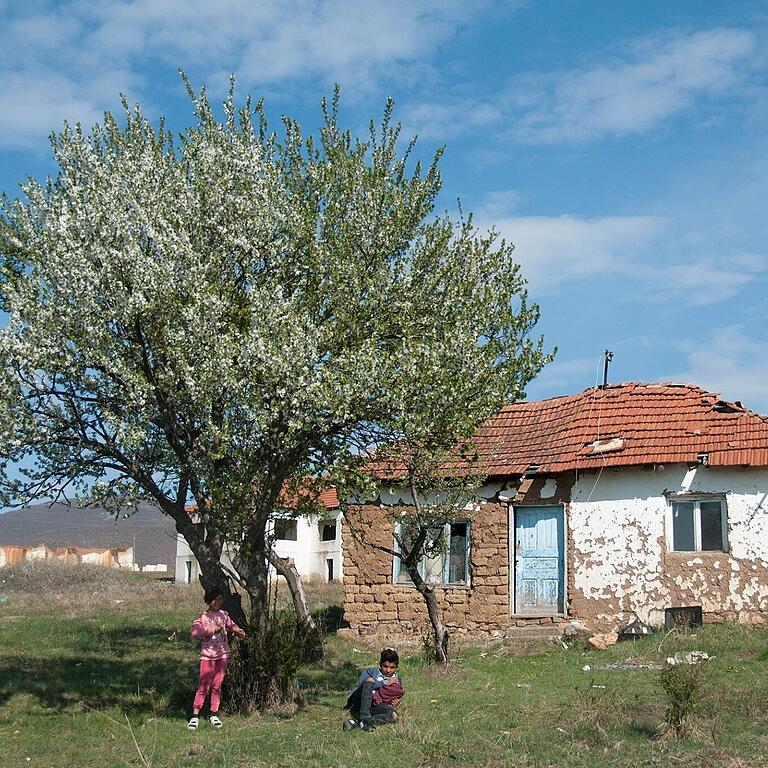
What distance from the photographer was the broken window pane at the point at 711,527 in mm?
19078

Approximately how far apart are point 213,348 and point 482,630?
11.1 metres

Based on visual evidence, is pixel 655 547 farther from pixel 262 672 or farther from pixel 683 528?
pixel 262 672

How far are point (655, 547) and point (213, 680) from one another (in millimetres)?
10416

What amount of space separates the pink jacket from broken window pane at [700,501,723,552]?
10.9 m

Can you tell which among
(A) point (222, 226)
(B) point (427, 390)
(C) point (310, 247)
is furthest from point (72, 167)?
(B) point (427, 390)

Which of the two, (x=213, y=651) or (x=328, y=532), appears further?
(x=328, y=532)

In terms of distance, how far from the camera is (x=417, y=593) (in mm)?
20938

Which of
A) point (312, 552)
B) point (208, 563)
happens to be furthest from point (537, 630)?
point (312, 552)

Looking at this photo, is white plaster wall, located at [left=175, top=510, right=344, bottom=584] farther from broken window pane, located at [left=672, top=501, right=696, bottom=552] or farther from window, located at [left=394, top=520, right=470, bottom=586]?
broken window pane, located at [left=672, top=501, right=696, bottom=552]

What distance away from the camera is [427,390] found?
12.1m

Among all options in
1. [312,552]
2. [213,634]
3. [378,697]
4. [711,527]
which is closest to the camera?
[378,697]

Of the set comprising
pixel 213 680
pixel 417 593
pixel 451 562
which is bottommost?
pixel 213 680

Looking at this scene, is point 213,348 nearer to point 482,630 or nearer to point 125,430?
point 125,430

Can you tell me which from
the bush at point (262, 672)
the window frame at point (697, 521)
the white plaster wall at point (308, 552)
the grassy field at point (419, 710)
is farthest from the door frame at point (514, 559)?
the white plaster wall at point (308, 552)
